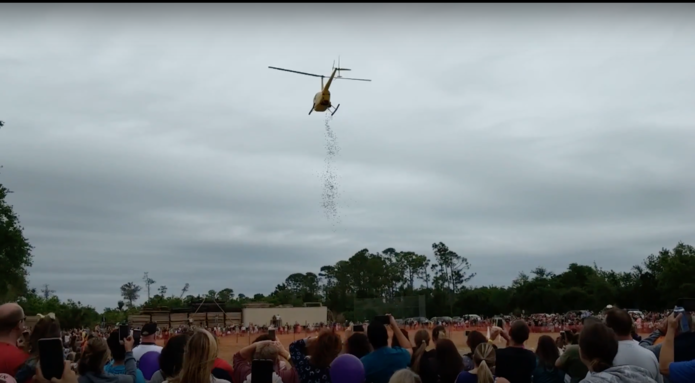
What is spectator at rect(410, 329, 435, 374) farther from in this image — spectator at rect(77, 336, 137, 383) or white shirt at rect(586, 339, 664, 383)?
spectator at rect(77, 336, 137, 383)

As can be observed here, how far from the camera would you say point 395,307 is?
41312 millimetres

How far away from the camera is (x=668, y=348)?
15.7 ft

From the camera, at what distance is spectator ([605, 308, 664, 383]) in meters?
5.20

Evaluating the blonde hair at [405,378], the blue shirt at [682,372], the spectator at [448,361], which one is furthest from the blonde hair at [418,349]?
the blue shirt at [682,372]

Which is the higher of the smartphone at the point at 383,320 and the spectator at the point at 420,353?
the smartphone at the point at 383,320

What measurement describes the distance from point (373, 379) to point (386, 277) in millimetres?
107467

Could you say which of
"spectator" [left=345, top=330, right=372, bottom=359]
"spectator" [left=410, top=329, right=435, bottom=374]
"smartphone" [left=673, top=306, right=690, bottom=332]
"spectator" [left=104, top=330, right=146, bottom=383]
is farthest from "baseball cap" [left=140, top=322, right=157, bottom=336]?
"smartphone" [left=673, top=306, right=690, bottom=332]

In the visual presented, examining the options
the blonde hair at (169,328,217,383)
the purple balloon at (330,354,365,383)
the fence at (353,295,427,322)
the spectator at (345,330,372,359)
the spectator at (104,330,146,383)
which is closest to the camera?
the blonde hair at (169,328,217,383)

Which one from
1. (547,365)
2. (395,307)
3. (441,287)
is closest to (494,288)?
(441,287)

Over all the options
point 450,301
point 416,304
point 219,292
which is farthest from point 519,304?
point 219,292

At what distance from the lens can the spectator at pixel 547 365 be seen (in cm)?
713

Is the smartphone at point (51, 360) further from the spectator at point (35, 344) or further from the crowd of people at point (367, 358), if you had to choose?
the spectator at point (35, 344)

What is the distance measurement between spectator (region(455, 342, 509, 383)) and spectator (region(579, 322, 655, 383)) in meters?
Result: 1.51

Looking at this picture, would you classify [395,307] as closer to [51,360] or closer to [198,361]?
[198,361]
